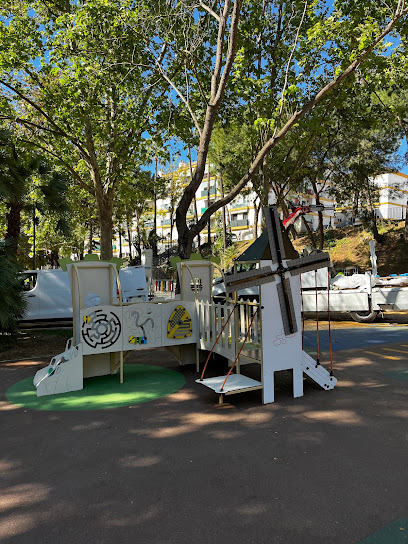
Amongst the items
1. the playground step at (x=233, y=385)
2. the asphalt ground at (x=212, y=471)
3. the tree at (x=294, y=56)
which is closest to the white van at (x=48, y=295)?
the tree at (x=294, y=56)

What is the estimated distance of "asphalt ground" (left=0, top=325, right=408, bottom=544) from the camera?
3.10m

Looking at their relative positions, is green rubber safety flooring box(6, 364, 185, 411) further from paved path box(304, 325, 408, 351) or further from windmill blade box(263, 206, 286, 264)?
paved path box(304, 325, 408, 351)

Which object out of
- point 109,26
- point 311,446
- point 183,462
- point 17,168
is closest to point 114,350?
point 183,462

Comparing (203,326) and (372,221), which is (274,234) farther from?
(372,221)

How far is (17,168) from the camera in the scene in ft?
43.7

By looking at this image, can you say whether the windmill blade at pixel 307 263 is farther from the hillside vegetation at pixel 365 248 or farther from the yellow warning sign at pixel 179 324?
the hillside vegetation at pixel 365 248

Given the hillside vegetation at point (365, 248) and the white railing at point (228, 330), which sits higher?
the hillside vegetation at point (365, 248)

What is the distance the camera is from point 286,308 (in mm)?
6152

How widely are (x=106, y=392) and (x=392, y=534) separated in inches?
196

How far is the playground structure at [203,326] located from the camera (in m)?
6.11

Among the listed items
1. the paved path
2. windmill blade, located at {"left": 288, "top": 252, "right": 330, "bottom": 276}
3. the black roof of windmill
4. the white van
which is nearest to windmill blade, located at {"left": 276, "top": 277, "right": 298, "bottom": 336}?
the black roof of windmill

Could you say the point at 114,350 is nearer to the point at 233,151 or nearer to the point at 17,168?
the point at 17,168

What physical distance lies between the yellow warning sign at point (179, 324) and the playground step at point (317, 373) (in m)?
2.47

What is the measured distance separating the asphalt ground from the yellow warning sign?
1.49 meters
